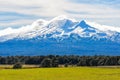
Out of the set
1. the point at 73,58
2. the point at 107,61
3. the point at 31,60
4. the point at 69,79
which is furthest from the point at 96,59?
the point at 69,79

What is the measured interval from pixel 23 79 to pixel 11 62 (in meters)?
112

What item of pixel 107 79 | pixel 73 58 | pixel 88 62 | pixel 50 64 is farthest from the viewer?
pixel 73 58

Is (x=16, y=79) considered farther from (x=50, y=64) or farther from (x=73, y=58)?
(x=73, y=58)

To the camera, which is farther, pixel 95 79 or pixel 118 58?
pixel 118 58

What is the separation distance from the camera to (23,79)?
62906 mm

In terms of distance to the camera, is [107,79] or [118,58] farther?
[118,58]

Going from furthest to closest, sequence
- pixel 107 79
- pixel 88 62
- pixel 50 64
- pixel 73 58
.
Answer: pixel 73 58 < pixel 88 62 < pixel 50 64 < pixel 107 79

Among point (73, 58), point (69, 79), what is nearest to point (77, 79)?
point (69, 79)

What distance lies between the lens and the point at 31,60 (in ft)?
566

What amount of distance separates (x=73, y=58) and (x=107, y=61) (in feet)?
74.8

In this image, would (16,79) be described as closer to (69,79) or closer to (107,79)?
(69,79)

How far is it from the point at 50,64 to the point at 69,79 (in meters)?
72.2

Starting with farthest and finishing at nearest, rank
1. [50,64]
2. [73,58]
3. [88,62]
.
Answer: [73,58]
[88,62]
[50,64]

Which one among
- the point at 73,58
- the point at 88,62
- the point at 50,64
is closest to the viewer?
the point at 50,64
